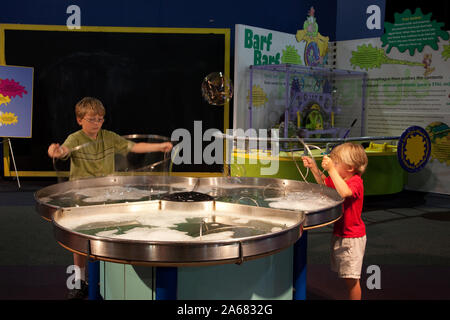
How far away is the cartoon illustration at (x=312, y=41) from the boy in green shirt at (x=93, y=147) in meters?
4.89

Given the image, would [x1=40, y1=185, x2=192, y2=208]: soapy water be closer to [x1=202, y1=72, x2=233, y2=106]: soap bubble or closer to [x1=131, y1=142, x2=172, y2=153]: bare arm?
[x1=131, y1=142, x2=172, y2=153]: bare arm

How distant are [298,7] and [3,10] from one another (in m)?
5.01

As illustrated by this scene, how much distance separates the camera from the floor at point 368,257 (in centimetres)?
339

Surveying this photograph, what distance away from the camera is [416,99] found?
7379 millimetres

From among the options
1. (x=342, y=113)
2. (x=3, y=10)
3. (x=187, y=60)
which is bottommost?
(x=342, y=113)

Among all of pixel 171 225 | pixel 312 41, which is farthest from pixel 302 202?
pixel 312 41

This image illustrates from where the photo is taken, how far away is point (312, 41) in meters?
7.67

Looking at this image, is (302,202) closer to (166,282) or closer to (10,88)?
(166,282)

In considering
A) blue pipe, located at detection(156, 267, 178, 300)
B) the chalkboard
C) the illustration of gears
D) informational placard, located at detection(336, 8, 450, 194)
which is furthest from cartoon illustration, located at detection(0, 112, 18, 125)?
blue pipe, located at detection(156, 267, 178, 300)

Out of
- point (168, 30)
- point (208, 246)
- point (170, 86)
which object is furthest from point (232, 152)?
point (208, 246)

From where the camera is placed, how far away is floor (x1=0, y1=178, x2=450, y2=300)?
3.39 m

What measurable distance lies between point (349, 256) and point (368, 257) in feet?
5.11
